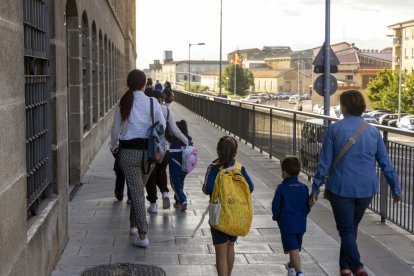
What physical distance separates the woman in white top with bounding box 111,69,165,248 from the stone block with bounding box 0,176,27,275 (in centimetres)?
228

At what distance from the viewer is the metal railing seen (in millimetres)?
8188

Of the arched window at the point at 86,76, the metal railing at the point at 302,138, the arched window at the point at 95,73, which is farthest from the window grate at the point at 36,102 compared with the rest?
the arched window at the point at 95,73

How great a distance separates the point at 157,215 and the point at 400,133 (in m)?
3.11

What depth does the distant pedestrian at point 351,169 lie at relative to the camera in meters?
6.12

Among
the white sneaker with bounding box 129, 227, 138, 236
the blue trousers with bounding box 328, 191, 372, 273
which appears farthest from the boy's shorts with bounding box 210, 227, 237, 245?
the white sneaker with bounding box 129, 227, 138, 236

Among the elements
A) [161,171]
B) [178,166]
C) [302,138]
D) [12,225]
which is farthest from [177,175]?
[12,225]

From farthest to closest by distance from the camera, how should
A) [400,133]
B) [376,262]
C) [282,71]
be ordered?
1. [282,71]
2. [400,133]
3. [376,262]

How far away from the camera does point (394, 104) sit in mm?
99625

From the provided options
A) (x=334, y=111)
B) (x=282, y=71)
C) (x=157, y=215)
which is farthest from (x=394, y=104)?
(x=157, y=215)

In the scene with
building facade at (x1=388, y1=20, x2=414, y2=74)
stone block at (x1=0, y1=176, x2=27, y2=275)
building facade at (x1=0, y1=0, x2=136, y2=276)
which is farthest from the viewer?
building facade at (x1=388, y1=20, x2=414, y2=74)

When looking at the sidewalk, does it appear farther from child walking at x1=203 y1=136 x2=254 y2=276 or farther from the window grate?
the window grate

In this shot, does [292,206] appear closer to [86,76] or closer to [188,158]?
[188,158]

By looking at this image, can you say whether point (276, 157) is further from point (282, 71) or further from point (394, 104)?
point (282, 71)

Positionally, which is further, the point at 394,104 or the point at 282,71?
the point at 282,71
